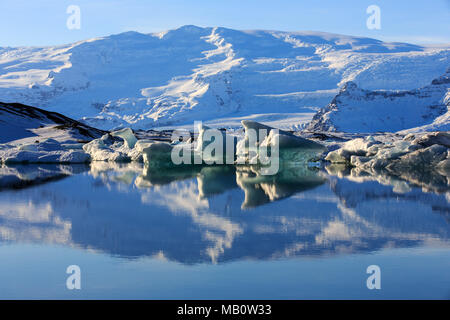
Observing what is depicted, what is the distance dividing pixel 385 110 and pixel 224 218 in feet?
312

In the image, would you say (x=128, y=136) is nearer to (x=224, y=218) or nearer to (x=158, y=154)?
(x=158, y=154)

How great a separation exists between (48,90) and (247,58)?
193ft

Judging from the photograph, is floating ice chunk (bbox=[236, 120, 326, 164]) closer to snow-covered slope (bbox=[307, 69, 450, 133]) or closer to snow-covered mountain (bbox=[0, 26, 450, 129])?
snow-covered slope (bbox=[307, 69, 450, 133])

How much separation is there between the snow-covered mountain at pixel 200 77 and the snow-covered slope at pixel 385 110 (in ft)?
67.8

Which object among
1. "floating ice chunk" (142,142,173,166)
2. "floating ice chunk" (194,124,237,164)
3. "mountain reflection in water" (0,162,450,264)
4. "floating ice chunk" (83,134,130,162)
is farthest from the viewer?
"floating ice chunk" (83,134,130,162)

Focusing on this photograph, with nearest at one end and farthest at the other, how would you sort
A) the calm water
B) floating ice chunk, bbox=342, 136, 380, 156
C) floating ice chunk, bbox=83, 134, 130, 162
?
1. the calm water
2. floating ice chunk, bbox=342, 136, 380, 156
3. floating ice chunk, bbox=83, 134, 130, 162

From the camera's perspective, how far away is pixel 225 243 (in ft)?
27.1

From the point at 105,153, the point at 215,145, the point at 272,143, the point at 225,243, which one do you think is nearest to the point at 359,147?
the point at 272,143

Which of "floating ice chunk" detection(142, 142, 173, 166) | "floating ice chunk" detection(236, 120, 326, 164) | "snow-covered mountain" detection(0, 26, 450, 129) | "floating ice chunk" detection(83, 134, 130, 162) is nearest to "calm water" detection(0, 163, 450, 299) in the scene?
"floating ice chunk" detection(236, 120, 326, 164)

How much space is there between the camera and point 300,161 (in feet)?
85.6

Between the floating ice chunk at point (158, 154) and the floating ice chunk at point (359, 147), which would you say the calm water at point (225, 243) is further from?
the floating ice chunk at point (359, 147)

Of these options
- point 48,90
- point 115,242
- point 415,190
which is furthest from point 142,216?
point 48,90

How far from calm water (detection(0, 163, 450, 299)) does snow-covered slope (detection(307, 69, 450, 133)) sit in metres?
86.2

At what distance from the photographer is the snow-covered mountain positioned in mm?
137625
